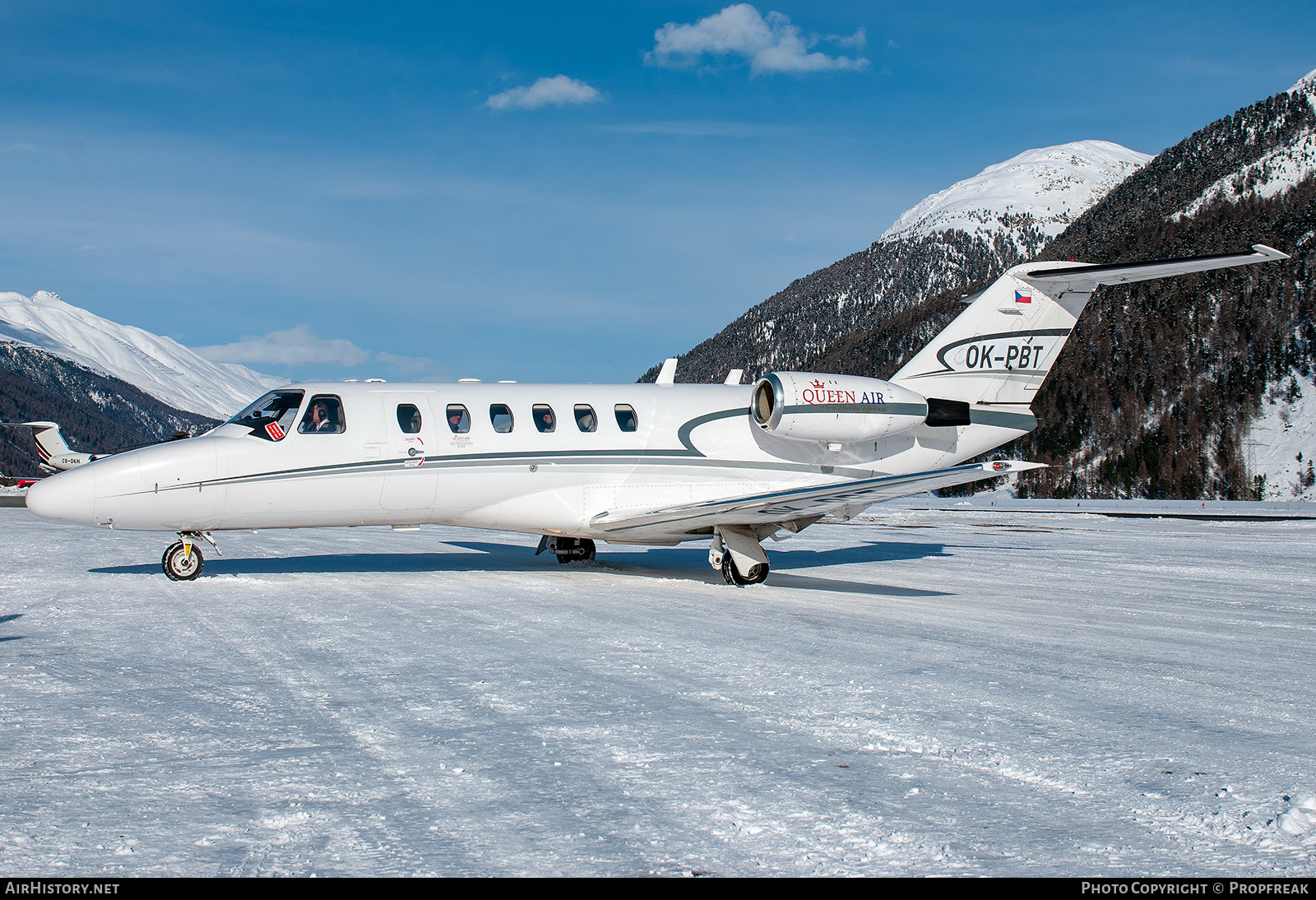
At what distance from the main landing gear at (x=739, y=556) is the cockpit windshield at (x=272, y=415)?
6149mm

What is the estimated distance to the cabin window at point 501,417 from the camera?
13.5 m

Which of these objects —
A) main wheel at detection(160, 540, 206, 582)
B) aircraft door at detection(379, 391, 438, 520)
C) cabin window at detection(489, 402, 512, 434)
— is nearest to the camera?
main wheel at detection(160, 540, 206, 582)

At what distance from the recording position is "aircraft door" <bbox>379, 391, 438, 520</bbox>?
12.9 metres

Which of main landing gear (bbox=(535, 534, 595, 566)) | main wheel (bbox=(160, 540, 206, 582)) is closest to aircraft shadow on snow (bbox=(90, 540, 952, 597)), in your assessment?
main landing gear (bbox=(535, 534, 595, 566))

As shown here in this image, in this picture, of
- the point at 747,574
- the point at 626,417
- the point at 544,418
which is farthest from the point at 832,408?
the point at 544,418

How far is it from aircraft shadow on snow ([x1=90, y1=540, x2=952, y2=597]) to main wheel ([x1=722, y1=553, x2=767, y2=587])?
1.22ft

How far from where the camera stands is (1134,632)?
369 inches

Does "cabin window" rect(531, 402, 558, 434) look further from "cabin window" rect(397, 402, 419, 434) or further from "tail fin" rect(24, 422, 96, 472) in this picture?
"tail fin" rect(24, 422, 96, 472)

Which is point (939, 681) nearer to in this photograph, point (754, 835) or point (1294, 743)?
point (1294, 743)

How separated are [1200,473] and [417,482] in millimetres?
87202

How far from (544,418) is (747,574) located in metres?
3.75

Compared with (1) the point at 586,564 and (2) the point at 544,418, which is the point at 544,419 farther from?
(1) the point at 586,564

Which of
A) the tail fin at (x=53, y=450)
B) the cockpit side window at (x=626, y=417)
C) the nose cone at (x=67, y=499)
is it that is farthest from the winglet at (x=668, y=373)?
the tail fin at (x=53, y=450)

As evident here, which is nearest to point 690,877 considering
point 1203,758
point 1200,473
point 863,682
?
point 1203,758
